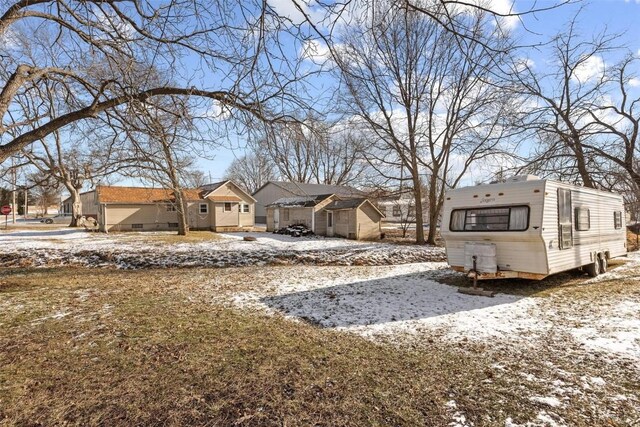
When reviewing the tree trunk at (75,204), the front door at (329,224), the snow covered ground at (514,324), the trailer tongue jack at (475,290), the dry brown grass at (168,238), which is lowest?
the snow covered ground at (514,324)

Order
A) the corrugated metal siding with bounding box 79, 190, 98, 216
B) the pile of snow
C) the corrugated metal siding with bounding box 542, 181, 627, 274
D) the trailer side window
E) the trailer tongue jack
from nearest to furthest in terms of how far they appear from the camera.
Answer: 1. the pile of snow
2. the corrugated metal siding with bounding box 542, 181, 627, 274
3. the trailer tongue jack
4. the trailer side window
5. the corrugated metal siding with bounding box 79, 190, 98, 216

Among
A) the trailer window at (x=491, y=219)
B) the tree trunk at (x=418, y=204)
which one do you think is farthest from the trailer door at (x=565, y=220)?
the tree trunk at (x=418, y=204)

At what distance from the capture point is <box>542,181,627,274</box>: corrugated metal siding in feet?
25.9

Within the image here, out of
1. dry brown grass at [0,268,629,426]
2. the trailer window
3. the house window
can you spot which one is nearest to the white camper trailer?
the trailer window

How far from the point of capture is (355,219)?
2528 centimetres

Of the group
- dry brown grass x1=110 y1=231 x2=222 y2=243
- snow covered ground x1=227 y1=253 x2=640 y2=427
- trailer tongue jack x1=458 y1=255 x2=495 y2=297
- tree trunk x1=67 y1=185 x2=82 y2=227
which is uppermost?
tree trunk x1=67 y1=185 x2=82 y2=227

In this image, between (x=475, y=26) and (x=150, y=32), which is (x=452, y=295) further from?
(x=150, y=32)

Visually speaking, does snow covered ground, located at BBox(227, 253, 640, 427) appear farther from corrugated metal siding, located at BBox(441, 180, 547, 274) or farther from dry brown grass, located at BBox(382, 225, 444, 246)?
dry brown grass, located at BBox(382, 225, 444, 246)

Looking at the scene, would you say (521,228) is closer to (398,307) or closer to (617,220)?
(398,307)

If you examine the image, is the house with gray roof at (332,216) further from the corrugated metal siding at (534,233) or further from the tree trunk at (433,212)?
the corrugated metal siding at (534,233)

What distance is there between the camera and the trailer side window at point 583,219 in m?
8.98

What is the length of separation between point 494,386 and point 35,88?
9077mm

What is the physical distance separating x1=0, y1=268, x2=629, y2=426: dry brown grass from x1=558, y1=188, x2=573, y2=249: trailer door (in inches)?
193

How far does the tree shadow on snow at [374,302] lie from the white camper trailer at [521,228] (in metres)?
0.78
